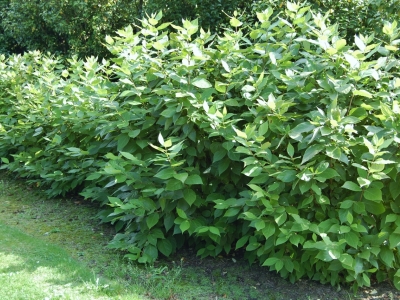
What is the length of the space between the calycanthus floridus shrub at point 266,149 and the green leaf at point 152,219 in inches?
0.8

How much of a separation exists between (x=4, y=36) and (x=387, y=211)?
490 inches

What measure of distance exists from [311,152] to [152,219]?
5.11ft

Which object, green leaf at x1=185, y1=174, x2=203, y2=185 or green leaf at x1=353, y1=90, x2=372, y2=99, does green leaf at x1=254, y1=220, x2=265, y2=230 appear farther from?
green leaf at x1=353, y1=90, x2=372, y2=99

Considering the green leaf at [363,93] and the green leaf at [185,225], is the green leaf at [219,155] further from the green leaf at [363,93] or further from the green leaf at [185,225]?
the green leaf at [363,93]

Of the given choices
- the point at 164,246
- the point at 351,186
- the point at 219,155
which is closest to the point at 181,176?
the point at 219,155

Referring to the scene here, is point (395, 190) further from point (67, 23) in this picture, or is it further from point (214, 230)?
point (67, 23)

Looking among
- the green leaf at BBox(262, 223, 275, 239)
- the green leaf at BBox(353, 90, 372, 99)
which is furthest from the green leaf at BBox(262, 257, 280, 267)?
the green leaf at BBox(353, 90, 372, 99)

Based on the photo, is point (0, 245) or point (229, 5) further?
point (229, 5)

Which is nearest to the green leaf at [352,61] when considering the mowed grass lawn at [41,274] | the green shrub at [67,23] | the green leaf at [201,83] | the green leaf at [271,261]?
the green leaf at [201,83]

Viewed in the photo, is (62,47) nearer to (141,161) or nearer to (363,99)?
(141,161)

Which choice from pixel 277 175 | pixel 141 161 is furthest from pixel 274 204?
pixel 141 161

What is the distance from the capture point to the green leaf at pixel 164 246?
14.9 ft

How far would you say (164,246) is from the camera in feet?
14.9

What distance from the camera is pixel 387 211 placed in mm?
3924
